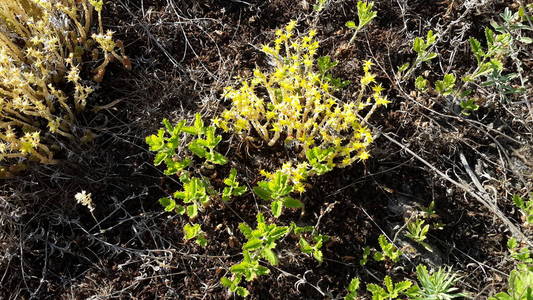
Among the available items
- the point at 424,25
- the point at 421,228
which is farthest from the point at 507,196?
the point at 424,25

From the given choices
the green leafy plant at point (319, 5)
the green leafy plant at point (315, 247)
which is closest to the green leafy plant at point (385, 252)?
the green leafy plant at point (315, 247)

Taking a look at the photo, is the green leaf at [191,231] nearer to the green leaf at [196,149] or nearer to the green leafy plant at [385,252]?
the green leaf at [196,149]

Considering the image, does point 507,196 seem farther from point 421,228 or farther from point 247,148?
point 247,148

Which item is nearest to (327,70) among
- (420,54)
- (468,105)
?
(420,54)

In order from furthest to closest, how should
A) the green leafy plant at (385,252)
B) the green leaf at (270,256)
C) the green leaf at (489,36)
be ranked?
1. the green leaf at (489,36)
2. the green leafy plant at (385,252)
3. the green leaf at (270,256)

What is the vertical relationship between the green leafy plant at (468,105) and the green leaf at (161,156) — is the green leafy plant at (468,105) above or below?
below

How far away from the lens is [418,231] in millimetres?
2484

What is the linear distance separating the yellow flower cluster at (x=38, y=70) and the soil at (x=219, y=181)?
161mm

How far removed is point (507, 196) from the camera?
2.74 meters

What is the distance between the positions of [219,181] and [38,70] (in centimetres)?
124

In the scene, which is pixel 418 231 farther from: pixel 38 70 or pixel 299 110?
pixel 38 70

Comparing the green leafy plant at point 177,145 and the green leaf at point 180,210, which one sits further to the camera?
the green leaf at point 180,210

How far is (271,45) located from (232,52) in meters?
0.28

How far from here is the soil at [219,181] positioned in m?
2.48
